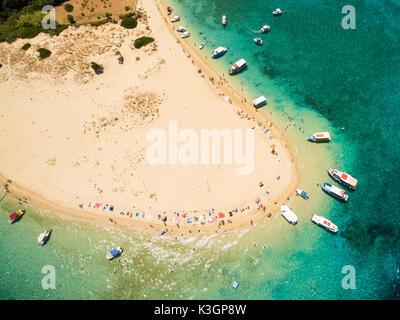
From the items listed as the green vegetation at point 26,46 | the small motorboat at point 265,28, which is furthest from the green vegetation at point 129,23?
the small motorboat at point 265,28

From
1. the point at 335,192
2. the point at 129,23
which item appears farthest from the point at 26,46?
the point at 335,192

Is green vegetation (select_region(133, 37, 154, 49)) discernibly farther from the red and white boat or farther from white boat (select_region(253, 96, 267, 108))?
the red and white boat

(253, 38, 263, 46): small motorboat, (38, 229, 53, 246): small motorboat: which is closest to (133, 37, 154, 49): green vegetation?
(253, 38, 263, 46): small motorboat

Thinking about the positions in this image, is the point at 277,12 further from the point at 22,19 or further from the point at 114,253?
the point at 114,253

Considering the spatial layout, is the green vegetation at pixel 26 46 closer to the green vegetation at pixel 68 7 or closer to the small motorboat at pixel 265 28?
the green vegetation at pixel 68 7

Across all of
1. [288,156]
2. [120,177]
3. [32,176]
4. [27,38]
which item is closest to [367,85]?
[288,156]

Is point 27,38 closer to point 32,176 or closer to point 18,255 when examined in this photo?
point 32,176
